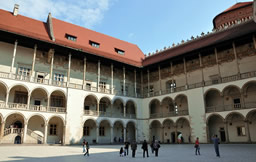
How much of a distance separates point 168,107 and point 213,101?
5878mm

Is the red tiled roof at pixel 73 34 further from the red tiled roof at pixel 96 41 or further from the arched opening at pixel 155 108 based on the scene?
the arched opening at pixel 155 108

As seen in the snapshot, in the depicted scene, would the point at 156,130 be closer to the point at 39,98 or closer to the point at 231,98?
the point at 231,98

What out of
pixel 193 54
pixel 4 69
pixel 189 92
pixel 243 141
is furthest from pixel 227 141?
pixel 4 69

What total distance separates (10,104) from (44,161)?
1307cm

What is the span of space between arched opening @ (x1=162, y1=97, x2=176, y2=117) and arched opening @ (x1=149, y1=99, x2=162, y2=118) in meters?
0.75

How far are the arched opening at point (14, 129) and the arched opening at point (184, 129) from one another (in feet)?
54.3

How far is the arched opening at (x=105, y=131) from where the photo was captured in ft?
84.6

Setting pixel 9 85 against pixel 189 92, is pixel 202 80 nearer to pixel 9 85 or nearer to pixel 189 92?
pixel 189 92

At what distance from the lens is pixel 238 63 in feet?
72.1

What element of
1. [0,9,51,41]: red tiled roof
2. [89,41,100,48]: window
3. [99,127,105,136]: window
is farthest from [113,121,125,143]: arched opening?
[0,9,51,41]: red tiled roof

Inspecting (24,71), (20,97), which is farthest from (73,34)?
(20,97)

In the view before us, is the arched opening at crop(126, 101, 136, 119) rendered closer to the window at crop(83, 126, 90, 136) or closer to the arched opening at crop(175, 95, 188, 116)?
the arched opening at crop(175, 95, 188, 116)

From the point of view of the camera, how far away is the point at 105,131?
26203 millimetres

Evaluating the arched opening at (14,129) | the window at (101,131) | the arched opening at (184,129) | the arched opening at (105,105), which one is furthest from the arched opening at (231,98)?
the arched opening at (14,129)
